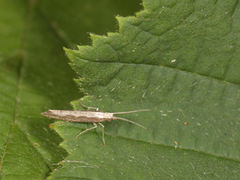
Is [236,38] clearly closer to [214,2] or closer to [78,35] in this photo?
[214,2]

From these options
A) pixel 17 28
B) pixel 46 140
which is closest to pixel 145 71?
pixel 46 140

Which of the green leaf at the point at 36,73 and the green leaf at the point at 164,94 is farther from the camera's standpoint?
the green leaf at the point at 36,73

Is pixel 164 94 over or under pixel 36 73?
under

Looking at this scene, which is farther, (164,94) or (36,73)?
(36,73)
